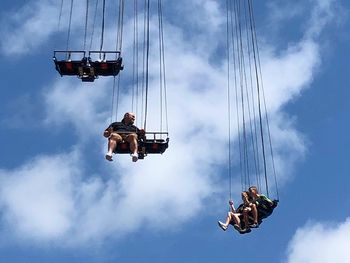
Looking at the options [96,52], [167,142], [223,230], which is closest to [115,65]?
[96,52]

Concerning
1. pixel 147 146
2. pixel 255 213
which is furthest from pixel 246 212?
pixel 147 146

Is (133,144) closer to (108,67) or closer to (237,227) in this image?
(108,67)

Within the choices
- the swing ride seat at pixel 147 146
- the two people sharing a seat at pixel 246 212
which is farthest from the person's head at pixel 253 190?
the swing ride seat at pixel 147 146

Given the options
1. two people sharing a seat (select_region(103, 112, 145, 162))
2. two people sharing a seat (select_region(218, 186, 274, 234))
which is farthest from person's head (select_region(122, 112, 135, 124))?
two people sharing a seat (select_region(218, 186, 274, 234))

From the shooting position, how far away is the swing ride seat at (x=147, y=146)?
2028cm

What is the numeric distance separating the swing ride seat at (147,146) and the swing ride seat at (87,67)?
1.29 metres

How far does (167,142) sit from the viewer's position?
20250 mm

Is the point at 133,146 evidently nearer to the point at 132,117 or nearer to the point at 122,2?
the point at 132,117

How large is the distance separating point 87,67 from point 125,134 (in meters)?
1.37

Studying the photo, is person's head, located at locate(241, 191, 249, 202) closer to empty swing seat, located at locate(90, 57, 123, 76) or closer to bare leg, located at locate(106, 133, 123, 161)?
bare leg, located at locate(106, 133, 123, 161)

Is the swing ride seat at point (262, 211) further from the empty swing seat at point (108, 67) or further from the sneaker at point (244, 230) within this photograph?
the empty swing seat at point (108, 67)

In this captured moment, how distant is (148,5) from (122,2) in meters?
0.57

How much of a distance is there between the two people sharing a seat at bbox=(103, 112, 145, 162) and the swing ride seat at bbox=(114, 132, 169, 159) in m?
Answer: 0.10

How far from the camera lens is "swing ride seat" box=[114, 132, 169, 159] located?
20.3 meters
